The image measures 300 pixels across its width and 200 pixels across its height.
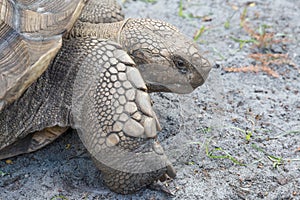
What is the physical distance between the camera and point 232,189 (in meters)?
2.97

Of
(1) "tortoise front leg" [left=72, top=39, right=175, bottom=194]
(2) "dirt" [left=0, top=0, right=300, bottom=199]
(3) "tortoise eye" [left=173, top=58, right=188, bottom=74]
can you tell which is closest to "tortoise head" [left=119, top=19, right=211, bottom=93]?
(3) "tortoise eye" [left=173, top=58, right=188, bottom=74]

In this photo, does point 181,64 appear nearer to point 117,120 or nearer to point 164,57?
point 164,57

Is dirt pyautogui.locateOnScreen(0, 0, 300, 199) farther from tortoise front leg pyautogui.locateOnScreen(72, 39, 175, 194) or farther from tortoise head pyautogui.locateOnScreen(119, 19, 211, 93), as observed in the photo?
tortoise head pyautogui.locateOnScreen(119, 19, 211, 93)

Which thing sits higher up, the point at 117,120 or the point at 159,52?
the point at 159,52

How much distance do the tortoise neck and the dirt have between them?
2.09 ft

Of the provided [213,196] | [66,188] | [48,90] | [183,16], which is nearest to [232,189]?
[213,196]

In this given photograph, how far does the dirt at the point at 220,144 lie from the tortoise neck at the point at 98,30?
2.09ft

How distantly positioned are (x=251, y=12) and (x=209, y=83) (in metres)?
1.39

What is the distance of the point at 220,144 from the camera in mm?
3344

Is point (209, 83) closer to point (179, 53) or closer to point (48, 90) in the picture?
point (179, 53)

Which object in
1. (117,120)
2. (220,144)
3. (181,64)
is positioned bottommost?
(220,144)

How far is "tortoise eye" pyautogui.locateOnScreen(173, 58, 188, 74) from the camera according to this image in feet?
10.3

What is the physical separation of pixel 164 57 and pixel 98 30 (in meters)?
0.45

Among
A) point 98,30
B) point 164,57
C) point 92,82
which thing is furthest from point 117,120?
point 98,30
